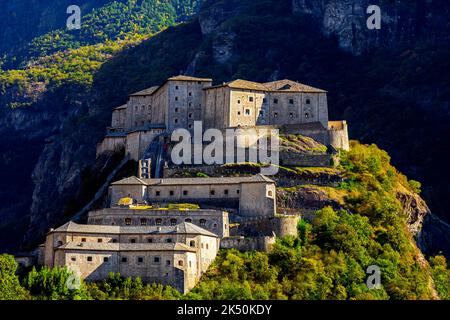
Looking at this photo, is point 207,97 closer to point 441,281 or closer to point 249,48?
point 441,281

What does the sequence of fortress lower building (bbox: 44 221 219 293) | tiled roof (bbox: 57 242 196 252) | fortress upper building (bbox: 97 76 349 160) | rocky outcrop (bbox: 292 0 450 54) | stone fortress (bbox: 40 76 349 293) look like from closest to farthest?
fortress lower building (bbox: 44 221 219 293)
tiled roof (bbox: 57 242 196 252)
stone fortress (bbox: 40 76 349 293)
fortress upper building (bbox: 97 76 349 160)
rocky outcrop (bbox: 292 0 450 54)

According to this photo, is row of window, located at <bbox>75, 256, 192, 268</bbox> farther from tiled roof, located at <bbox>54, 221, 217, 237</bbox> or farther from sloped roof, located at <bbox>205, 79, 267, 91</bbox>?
sloped roof, located at <bbox>205, 79, 267, 91</bbox>

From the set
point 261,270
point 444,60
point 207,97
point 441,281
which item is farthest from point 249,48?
point 261,270

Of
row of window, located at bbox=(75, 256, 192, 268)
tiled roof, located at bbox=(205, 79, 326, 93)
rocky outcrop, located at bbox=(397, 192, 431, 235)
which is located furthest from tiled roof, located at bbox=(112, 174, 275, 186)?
rocky outcrop, located at bbox=(397, 192, 431, 235)

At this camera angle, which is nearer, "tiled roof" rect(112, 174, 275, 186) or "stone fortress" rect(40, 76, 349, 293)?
"stone fortress" rect(40, 76, 349, 293)

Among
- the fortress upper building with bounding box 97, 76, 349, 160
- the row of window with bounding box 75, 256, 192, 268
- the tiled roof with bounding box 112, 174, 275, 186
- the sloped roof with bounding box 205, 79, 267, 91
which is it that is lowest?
the row of window with bounding box 75, 256, 192, 268

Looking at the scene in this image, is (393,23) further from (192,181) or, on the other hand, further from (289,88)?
(192,181)

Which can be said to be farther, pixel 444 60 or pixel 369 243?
pixel 444 60

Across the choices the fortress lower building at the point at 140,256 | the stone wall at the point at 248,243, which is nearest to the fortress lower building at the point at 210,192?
the stone wall at the point at 248,243
